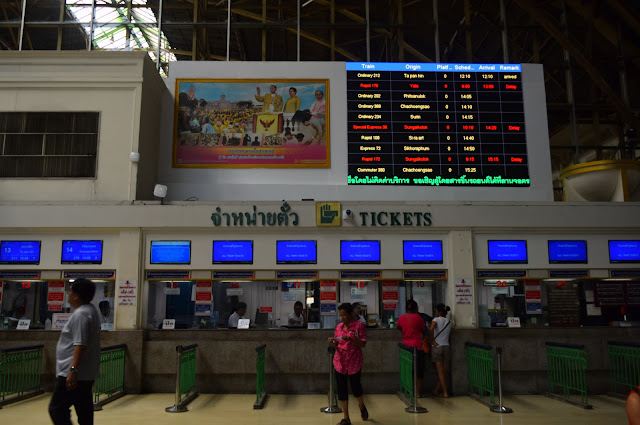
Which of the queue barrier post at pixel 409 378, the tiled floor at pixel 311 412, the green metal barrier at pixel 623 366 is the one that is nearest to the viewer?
the tiled floor at pixel 311 412

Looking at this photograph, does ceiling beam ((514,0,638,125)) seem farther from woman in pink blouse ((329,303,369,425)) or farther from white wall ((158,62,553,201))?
woman in pink blouse ((329,303,369,425))

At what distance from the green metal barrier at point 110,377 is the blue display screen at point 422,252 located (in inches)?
221

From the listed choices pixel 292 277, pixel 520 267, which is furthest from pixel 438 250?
pixel 292 277

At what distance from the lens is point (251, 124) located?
481 inches

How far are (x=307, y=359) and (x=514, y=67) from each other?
808cm

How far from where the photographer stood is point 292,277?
10828 mm

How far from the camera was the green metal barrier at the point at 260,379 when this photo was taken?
8.77 metres

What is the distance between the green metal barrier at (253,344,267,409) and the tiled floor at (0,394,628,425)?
0.37ft

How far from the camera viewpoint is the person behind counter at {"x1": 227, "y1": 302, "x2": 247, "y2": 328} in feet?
35.4

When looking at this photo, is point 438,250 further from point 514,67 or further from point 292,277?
point 514,67

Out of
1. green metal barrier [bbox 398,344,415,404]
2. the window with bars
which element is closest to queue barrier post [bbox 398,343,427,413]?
green metal barrier [bbox 398,344,415,404]

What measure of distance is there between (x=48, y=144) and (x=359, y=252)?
6745 mm

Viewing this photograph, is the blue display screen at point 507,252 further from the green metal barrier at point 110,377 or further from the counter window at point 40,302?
the counter window at point 40,302

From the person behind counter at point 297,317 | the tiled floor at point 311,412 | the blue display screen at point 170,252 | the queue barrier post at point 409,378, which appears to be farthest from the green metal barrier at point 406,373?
the blue display screen at point 170,252
